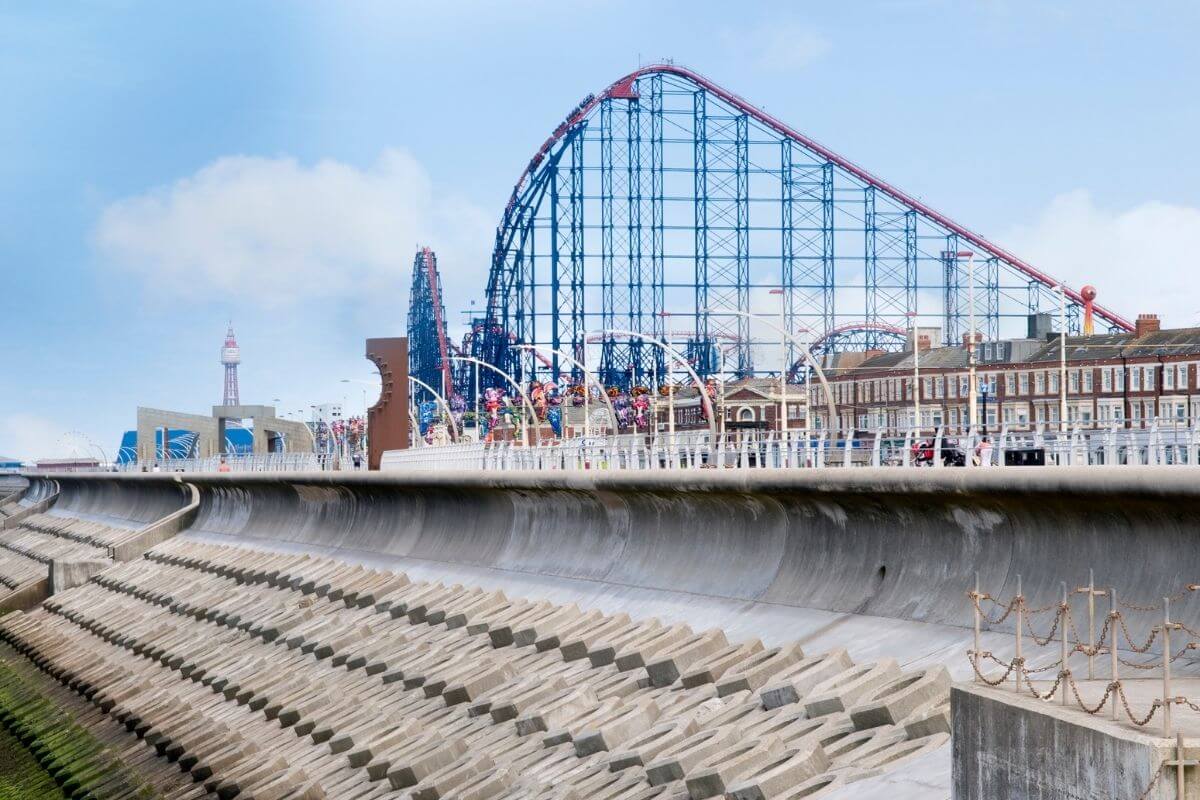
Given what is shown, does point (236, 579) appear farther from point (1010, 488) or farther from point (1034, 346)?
point (1034, 346)

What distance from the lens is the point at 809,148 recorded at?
92.6m

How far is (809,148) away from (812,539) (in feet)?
246

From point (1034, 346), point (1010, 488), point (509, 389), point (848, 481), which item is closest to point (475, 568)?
point (848, 481)

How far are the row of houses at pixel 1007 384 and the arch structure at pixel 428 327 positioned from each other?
23953mm

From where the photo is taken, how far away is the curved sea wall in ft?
45.3

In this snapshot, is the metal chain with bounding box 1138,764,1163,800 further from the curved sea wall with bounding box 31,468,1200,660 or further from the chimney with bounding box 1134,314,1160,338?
the chimney with bounding box 1134,314,1160,338

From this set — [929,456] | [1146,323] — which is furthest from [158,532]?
[1146,323]

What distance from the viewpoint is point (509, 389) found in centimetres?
11362

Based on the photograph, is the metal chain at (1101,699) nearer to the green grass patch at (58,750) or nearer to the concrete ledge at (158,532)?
the green grass patch at (58,750)

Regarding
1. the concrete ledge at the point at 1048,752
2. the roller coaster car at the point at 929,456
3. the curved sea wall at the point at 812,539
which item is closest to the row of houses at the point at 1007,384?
the roller coaster car at the point at 929,456

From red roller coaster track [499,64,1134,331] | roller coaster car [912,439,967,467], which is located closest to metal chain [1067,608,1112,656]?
roller coaster car [912,439,967,467]

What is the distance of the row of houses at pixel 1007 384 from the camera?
2362 inches

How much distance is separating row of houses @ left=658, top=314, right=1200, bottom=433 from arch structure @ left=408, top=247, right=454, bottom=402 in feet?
78.6

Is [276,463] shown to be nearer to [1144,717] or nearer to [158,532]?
[158,532]
